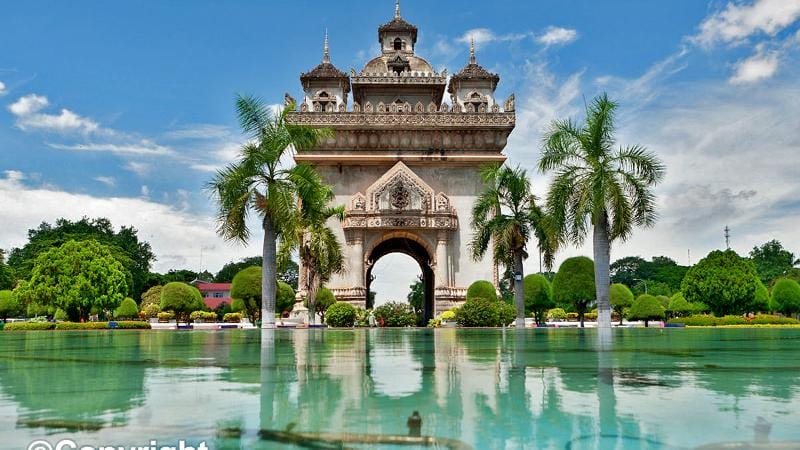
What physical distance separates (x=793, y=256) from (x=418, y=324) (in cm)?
7816

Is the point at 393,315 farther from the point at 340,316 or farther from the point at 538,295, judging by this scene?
the point at 538,295

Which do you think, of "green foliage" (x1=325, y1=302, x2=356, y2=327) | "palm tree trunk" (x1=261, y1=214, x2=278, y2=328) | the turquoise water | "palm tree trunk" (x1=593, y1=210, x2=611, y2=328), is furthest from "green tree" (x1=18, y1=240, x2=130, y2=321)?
the turquoise water

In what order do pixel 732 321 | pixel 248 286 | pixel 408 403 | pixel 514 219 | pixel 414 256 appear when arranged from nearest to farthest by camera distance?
pixel 408 403, pixel 514 219, pixel 732 321, pixel 248 286, pixel 414 256

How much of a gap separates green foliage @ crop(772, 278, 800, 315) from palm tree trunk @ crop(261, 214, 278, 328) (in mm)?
40157

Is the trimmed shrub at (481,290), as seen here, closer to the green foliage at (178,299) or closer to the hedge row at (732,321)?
the hedge row at (732,321)

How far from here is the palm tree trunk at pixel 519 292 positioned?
73.4ft

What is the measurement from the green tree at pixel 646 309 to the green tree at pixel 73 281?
2913 cm

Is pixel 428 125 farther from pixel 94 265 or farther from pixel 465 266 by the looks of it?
pixel 94 265

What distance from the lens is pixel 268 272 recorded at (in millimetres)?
16719

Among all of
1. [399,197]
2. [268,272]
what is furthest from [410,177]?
[268,272]

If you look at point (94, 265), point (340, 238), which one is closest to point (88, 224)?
point (94, 265)

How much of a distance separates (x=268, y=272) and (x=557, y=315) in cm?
3597

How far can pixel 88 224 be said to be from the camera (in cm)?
6825

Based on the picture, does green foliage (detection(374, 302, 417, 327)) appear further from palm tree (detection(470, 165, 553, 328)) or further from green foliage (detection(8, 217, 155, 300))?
green foliage (detection(8, 217, 155, 300))
